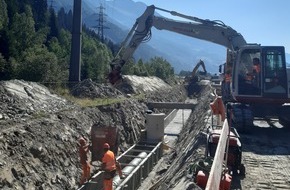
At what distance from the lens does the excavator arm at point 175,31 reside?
18.3m

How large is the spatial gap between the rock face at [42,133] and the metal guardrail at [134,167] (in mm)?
757

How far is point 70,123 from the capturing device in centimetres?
1666

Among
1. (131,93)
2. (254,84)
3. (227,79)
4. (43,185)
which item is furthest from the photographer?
(131,93)

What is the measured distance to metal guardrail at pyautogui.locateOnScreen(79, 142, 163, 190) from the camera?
44.3 feet

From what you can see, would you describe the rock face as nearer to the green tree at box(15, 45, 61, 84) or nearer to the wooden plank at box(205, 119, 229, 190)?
the green tree at box(15, 45, 61, 84)

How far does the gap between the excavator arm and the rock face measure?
310cm

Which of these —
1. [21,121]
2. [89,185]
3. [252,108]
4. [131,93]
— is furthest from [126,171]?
[131,93]

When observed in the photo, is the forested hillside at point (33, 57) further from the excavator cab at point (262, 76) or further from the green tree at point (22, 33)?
the excavator cab at point (262, 76)

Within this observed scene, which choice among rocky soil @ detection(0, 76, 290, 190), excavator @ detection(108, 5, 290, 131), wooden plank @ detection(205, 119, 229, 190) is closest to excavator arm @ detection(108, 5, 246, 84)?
excavator @ detection(108, 5, 290, 131)

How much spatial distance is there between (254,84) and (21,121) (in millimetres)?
9245

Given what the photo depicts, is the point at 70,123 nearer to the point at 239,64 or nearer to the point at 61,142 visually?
the point at 61,142

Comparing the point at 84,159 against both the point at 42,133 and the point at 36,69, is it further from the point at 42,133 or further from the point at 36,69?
the point at 36,69

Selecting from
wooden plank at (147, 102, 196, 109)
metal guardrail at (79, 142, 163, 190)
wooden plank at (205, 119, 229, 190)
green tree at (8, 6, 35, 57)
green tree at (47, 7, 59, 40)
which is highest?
green tree at (47, 7, 59, 40)

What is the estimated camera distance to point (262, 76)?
48.6 ft
